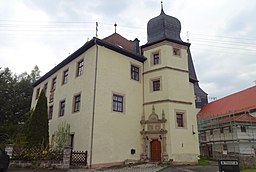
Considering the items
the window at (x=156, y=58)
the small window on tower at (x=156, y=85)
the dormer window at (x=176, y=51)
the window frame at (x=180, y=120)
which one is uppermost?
the dormer window at (x=176, y=51)

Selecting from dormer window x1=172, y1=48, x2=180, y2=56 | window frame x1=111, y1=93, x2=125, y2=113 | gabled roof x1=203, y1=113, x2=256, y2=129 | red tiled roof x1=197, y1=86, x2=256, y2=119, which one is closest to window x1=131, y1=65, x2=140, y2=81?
window frame x1=111, y1=93, x2=125, y2=113

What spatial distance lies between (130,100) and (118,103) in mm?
1305

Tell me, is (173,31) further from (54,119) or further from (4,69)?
(4,69)

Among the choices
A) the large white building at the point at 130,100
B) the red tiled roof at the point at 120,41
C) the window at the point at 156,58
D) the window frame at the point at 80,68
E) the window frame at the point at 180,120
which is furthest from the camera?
the red tiled roof at the point at 120,41

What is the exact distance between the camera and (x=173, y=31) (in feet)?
70.5

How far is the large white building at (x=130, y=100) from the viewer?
16578 millimetres

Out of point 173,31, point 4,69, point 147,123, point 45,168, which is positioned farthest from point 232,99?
point 4,69

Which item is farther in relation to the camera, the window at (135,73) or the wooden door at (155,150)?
the window at (135,73)

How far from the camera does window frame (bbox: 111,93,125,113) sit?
17761mm

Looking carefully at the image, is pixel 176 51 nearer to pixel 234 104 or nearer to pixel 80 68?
pixel 80 68

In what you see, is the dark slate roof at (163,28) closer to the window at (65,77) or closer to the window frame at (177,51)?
the window frame at (177,51)

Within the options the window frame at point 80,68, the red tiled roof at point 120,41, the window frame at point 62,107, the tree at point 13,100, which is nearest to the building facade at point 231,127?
the red tiled roof at point 120,41

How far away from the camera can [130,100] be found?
19.0m

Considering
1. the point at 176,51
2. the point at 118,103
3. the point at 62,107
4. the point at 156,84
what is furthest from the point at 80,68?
the point at 176,51
